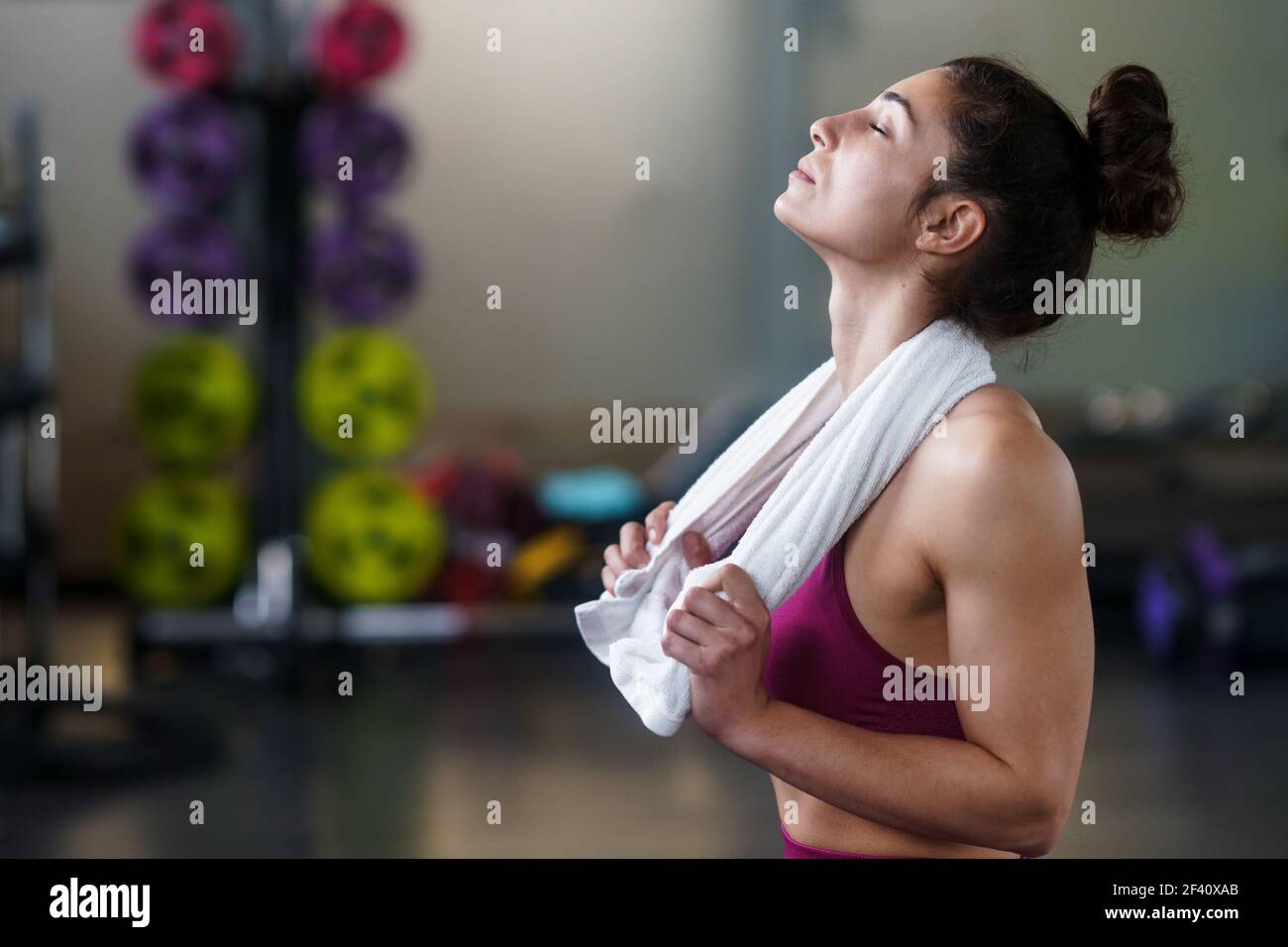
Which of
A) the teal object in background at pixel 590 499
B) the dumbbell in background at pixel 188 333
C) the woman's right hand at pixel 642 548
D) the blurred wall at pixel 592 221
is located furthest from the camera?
the blurred wall at pixel 592 221

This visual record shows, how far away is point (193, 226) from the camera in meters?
3.21

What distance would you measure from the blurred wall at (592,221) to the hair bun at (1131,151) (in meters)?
3.59

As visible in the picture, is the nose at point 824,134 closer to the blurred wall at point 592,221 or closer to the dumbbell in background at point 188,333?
the dumbbell in background at point 188,333

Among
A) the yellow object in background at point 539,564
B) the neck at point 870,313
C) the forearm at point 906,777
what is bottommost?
the yellow object in background at point 539,564

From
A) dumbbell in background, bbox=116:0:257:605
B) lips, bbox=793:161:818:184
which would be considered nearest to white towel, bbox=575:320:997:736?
lips, bbox=793:161:818:184

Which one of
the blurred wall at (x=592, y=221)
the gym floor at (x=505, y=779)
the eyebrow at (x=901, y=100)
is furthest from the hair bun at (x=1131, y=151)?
the blurred wall at (x=592, y=221)

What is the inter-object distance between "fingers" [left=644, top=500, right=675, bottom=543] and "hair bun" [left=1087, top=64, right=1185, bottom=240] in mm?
338

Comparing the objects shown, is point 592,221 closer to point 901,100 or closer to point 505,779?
point 505,779

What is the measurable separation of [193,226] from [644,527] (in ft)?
8.22

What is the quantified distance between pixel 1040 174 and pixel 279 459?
2.84 meters

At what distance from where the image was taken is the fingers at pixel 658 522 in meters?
0.97

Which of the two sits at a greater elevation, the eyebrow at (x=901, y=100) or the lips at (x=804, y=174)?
the eyebrow at (x=901, y=100)
